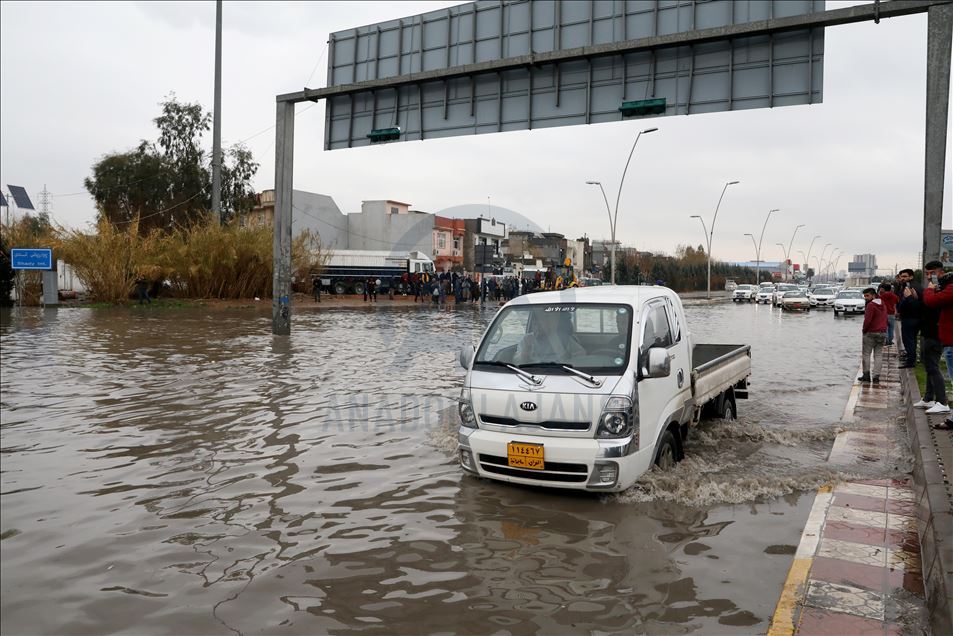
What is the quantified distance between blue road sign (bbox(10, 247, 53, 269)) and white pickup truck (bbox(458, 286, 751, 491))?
22095mm

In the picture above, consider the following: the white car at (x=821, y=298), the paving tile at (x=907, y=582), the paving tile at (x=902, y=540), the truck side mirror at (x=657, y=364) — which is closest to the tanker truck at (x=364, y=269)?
the white car at (x=821, y=298)

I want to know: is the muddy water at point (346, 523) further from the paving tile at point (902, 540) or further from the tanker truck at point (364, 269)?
the tanker truck at point (364, 269)

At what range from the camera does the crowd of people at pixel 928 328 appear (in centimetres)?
802

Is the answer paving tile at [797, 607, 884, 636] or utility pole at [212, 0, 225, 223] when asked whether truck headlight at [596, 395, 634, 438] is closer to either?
paving tile at [797, 607, 884, 636]

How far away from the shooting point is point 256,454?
7102 mm

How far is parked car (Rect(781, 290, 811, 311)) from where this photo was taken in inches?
1644

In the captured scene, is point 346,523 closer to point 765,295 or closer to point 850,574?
point 850,574

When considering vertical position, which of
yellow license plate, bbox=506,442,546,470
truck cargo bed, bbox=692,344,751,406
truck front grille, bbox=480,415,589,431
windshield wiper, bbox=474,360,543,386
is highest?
windshield wiper, bbox=474,360,543,386

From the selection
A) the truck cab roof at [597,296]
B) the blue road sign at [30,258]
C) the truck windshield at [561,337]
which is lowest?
the truck windshield at [561,337]

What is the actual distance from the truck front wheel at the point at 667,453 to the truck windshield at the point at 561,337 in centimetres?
82

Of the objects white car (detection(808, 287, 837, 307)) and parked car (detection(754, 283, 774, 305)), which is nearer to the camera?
white car (detection(808, 287, 837, 307))

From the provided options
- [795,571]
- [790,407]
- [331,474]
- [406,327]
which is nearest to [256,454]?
[331,474]

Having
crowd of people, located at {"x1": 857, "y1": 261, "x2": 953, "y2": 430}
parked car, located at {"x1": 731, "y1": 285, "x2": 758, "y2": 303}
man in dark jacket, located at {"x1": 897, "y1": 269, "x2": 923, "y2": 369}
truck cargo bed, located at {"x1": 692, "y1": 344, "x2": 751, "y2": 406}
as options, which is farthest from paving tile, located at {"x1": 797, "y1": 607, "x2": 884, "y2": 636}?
parked car, located at {"x1": 731, "y1": 285, "x2": 758, "y2": 303}

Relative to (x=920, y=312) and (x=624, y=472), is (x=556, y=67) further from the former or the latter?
(x=624, y=472)
